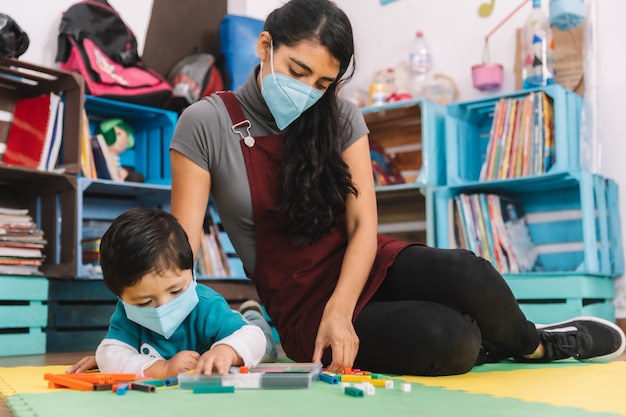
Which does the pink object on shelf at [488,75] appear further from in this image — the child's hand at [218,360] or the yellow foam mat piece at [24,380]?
the child's hand at [218,360]

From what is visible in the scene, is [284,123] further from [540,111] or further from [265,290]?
[540,111]

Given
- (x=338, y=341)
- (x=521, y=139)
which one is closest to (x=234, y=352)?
(x=338, y=341)

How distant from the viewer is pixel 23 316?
2.50 meters

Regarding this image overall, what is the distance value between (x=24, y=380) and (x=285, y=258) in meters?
0.59

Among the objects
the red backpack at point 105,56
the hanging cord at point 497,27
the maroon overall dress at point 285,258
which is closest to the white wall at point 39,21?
the red backpack at point 105,56

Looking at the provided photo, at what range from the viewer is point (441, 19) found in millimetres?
3379

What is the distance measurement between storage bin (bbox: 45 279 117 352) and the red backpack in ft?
2.41

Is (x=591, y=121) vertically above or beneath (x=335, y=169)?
above

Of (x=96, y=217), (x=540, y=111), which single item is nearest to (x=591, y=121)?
(x=540, y=111)

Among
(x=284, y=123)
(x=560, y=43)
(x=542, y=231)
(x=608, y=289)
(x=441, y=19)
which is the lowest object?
(x=608, y=289)

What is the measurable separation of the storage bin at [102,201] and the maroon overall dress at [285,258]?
120 centimetres

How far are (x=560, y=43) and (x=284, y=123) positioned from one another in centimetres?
174

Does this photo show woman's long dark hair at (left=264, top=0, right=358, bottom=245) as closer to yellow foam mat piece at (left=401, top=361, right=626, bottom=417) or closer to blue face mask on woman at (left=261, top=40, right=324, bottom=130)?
blue face mask on woman at (left=261, top=40, right=324, bottom=130)

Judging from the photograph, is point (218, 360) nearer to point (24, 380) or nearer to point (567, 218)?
point (24, 380)
